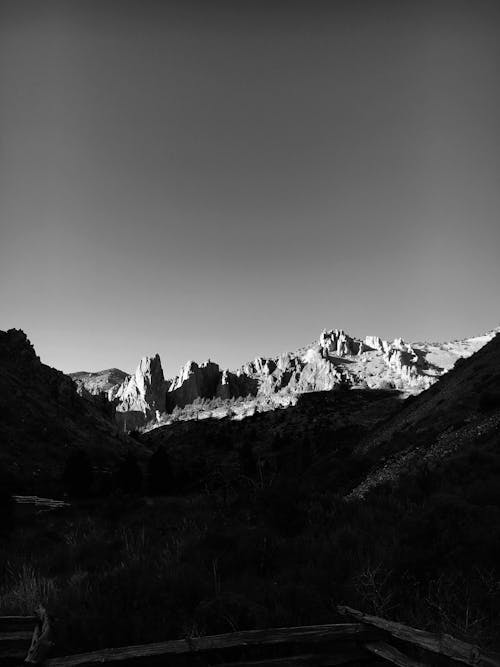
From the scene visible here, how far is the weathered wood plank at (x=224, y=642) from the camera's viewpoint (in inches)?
156

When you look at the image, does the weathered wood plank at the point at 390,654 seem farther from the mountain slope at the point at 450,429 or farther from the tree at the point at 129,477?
the tree at the point at 129,477

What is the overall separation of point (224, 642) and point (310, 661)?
885mm

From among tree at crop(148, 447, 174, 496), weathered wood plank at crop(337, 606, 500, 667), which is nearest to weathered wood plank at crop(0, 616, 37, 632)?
weathered wood plank at crop(337, 606, 500, 667)

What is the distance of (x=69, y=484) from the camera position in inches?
2172

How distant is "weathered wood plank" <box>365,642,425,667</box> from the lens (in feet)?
11.7

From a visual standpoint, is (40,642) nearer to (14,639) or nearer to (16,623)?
(14,639)

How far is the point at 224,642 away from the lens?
3998 mm

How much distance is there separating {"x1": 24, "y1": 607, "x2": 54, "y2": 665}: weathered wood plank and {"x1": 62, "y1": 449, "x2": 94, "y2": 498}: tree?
182 feet

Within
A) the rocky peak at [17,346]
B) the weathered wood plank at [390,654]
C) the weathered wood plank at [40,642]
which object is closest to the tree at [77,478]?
the weathered wood plank at [40,642]

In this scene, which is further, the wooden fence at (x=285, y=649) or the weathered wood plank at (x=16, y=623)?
the weathered wood plank at (x=16, y=623)

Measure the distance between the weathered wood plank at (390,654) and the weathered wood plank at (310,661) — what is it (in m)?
0.15

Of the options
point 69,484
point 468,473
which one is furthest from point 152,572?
point 69,484

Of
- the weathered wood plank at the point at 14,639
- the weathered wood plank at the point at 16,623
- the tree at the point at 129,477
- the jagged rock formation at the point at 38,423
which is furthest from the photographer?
the jagged rock formation at the point at 38,423

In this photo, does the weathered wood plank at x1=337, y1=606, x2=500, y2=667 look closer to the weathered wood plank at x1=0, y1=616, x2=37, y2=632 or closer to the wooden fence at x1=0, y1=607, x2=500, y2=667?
the wooden fence at x1=0, y1=607, x2=500, y2=667
